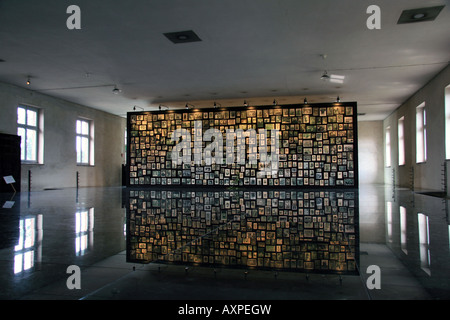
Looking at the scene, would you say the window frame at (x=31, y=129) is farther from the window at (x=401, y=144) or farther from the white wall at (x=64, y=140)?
the window at (x=401, y=144)

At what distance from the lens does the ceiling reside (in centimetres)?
752

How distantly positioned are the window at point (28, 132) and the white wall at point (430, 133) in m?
17.3

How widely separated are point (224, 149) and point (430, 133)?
900cm

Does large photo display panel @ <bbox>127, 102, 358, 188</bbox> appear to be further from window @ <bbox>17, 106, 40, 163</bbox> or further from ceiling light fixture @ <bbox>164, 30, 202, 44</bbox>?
ceiling light fixture @ <bbox>164, 30, 202, 44</bbox>

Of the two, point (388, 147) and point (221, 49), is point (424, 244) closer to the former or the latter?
point (221, 49)

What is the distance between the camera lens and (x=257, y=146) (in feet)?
54.0

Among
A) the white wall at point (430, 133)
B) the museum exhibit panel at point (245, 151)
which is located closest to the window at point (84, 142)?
the museum exhibit panel at point (245, 151)

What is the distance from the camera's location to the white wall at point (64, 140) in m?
14.4

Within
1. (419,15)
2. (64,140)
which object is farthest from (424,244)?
(64,140)

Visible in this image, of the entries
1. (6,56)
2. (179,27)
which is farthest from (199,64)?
(6,56)

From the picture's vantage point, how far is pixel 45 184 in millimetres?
16188
